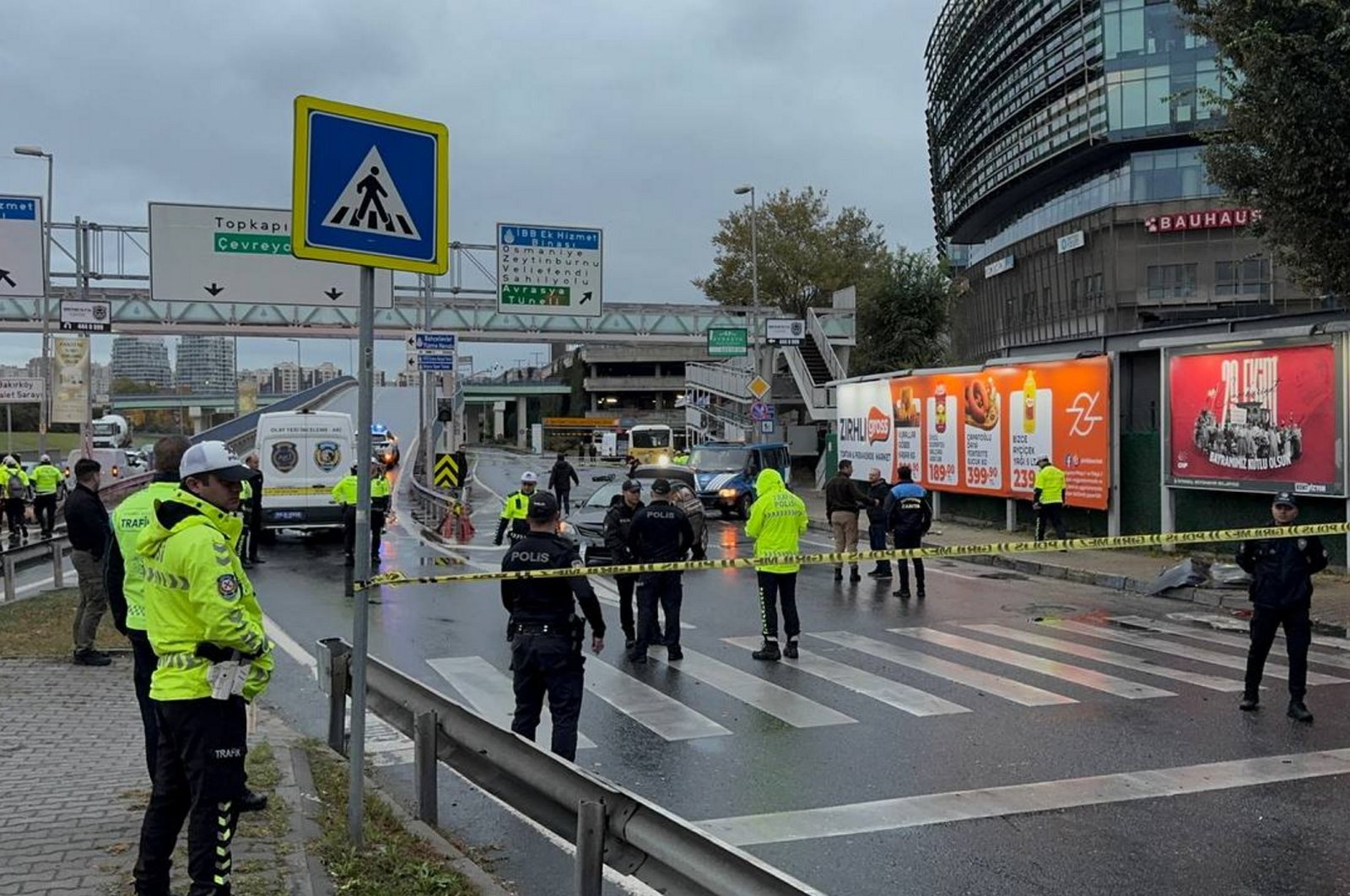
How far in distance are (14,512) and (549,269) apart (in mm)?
13408

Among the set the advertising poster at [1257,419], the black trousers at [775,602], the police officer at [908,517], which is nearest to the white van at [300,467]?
the police officer at [908,517]

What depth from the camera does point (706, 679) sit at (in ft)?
32.3

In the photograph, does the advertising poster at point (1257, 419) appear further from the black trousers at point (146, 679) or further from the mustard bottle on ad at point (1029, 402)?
the black trousers at point (146, 679)

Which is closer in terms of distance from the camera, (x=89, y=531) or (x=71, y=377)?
A: (x=89, y=531)

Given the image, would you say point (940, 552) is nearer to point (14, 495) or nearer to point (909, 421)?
point (909, 421)

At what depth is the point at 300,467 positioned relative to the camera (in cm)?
2277

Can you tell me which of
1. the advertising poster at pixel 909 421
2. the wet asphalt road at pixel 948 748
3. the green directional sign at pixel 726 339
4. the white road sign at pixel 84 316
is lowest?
the wet asphalt road at pixel 948 748

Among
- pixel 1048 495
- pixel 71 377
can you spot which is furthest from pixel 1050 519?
pixel 71 377

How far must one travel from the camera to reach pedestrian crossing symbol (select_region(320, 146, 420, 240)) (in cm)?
473

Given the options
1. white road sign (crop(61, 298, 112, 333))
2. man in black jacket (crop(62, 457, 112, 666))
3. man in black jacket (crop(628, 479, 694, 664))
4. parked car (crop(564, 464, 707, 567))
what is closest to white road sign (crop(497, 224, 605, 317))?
parked car (crop(564, 464, 707, 567))

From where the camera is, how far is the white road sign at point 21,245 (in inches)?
934

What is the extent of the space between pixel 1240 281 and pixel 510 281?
109 feet

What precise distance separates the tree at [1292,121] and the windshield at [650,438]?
47.7 meters

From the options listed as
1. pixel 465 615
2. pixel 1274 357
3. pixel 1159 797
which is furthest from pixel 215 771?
pixel 1274 357
